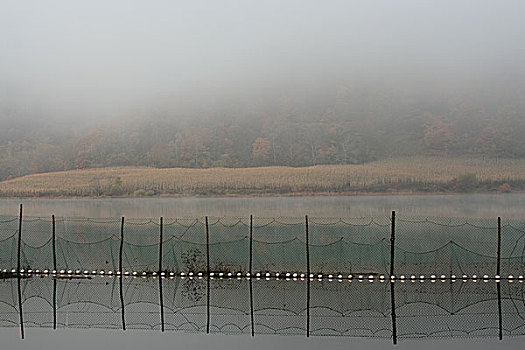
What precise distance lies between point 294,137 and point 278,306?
105515mm

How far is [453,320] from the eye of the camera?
1086 centimetres

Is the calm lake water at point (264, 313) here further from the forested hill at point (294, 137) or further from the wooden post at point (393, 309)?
the forested hill at point (294, 137)

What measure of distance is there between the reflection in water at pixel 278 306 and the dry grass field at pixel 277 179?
87998 millimetres

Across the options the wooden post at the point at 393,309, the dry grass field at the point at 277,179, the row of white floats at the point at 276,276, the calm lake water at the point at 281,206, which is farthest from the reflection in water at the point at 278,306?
A: the dry grass field at the point at 277,179

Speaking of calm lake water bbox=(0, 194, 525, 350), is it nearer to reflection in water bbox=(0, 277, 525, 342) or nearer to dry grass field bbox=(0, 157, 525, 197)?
reflection in water bbox=(0, 277, 525, 342)

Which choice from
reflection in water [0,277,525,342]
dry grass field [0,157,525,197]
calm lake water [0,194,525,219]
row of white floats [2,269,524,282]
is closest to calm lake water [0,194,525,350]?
reflection in water [0,277,525,342]

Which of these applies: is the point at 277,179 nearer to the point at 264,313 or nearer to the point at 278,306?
the point at 278,306

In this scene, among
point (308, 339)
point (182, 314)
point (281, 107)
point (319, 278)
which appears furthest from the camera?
point (281, 107)

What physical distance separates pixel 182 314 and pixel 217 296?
1.76 m

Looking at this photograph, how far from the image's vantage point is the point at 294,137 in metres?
117

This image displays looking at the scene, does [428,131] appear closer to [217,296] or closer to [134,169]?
[134,169]

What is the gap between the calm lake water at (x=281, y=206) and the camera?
84.6 m

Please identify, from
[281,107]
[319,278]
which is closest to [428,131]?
[281,107]

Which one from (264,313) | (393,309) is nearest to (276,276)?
(264,313)
